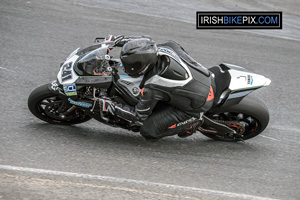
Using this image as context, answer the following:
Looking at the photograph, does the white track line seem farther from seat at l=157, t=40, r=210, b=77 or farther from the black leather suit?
seat at l=157, t=40, r=210, b=77

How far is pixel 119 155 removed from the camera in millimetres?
5793

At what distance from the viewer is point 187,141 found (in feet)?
21.0

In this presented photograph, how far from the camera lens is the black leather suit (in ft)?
17.3

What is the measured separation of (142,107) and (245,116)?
1.59 m

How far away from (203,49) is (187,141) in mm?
3996

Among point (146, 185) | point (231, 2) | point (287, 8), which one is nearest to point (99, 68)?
point (146, 185)

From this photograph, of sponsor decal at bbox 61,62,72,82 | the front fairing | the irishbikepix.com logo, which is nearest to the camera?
the front fairing

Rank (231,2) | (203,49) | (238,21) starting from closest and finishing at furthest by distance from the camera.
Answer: (203,49), (238,21), (231,2)

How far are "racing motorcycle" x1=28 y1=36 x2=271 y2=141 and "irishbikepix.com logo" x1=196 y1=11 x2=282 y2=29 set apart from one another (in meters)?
5.64

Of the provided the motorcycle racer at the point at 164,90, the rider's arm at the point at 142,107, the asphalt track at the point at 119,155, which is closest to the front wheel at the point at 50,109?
the asphalt track at the point at 119,155

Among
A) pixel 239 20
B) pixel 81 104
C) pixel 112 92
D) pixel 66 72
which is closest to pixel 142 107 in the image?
pixel 112 92

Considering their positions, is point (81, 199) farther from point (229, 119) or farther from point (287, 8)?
point (287, 8)

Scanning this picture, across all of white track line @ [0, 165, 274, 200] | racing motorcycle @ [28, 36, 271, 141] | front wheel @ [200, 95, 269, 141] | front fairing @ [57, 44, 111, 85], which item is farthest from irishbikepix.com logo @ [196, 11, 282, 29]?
white track line @ [0, 165, 274, 200]

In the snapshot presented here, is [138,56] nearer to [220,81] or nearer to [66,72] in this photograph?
[66,72]
